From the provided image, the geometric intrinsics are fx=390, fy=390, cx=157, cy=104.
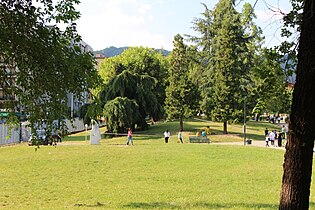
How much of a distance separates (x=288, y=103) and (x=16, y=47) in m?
5.24

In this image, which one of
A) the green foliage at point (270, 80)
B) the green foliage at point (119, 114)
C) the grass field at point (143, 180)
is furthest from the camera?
the green foliage at point (119, 114)

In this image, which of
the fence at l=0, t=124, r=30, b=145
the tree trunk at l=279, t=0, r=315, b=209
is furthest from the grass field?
the fence at l=0, t=124, r=30, b=145

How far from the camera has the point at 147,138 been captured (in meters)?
37.4

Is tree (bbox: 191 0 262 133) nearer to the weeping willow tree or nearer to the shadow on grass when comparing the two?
the weeping willow tree

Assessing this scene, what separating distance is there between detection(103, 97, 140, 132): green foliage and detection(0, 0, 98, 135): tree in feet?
94.0

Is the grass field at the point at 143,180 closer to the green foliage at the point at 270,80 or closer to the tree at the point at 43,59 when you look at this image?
the tree at the point at 43,59

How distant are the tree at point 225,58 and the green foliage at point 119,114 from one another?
8732 millimetres

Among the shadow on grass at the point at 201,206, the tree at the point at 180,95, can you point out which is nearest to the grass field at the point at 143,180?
the shadow on grass at the point at 201,206

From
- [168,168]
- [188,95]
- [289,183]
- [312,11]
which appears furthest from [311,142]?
[188,95]

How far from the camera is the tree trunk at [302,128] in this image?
410cm

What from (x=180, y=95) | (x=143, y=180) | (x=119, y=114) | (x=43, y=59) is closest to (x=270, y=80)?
(x=43, y=59)

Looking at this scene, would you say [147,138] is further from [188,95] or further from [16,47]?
[16,47]

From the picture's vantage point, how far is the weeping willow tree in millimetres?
37875

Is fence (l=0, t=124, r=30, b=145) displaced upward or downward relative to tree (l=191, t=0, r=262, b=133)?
downward
